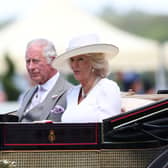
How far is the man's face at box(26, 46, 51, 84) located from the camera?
6312mm

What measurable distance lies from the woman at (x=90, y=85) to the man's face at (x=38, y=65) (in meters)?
0.66

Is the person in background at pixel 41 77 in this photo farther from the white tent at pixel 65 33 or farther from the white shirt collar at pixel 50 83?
the white tent at pixel 65 33

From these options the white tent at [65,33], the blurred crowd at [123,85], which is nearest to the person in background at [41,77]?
the blurred crowd at [123,85]

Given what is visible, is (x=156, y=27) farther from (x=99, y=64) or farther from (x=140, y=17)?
(x=99, y=64)

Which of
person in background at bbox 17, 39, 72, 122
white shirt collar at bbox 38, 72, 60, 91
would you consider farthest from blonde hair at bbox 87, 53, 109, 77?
white shirt collar at bbox 38, 72, 60, 91

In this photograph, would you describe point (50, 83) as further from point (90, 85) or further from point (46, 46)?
point (90, 85)

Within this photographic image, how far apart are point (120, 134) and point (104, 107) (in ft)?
1.11

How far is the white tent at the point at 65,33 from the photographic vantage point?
15938 millimetres

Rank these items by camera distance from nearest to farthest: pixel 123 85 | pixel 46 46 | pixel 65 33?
pixel 46 46, pixel 123 85, pixel 65 33

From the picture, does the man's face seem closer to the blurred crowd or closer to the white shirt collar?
the white shirt collar

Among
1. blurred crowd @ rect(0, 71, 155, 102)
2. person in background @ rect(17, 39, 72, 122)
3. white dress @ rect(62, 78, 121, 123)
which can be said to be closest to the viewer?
white dress @ rect(62, 78, 121, 123)

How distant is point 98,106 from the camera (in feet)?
16.8

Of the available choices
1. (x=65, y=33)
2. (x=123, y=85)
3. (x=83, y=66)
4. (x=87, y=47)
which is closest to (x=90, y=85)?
(x=83, y=66)

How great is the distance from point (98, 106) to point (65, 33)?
433 inches
